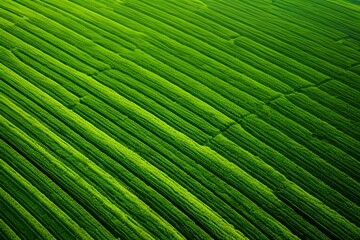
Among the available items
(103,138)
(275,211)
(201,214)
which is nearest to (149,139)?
(103,138)

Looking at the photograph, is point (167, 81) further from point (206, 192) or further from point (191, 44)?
point (206, 192)

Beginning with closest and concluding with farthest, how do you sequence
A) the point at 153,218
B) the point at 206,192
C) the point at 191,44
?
the point at 153,218, the point at 206,192, the point at 191,44

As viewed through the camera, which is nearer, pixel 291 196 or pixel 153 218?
pixel 153 218

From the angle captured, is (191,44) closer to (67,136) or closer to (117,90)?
(117,90)

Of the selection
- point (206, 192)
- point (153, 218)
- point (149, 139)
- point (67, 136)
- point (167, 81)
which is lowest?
point (153, 218)

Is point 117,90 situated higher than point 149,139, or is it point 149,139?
point 117,90

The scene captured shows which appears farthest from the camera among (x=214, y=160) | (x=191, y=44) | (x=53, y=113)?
(x=191, y=44)
